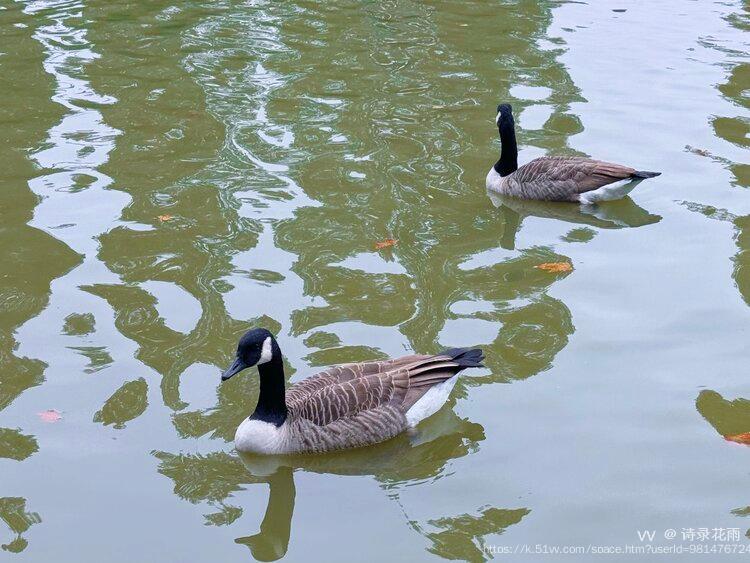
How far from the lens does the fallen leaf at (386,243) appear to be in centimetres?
1045

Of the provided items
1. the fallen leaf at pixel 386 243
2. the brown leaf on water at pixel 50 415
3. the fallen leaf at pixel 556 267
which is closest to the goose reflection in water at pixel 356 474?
the brown leaf on water at pixel 50 415

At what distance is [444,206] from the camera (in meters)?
11.5

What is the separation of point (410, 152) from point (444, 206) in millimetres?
1576

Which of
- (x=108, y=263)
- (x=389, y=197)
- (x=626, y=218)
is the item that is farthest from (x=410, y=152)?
(x=108, y=263)

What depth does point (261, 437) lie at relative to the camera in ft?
24.0

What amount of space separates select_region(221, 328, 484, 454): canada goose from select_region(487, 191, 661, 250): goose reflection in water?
3.57 meters

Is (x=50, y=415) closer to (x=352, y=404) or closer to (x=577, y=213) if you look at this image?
(x=352, y=404)

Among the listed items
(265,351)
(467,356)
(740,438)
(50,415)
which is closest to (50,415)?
(50,415)

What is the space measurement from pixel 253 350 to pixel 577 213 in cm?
537

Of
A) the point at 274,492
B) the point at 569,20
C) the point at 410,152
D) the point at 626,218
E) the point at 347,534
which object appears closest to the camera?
the point at 347,534

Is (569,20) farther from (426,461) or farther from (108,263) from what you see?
(426,461)

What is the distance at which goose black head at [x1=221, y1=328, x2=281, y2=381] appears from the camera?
7199mm

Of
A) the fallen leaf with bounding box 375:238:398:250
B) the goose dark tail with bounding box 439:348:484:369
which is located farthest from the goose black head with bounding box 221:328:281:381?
the fallen leaf with bounding box 375:238:398:250

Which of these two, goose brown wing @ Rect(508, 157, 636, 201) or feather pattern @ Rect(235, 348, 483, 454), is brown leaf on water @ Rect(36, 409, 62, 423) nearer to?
feather pattern @ Rect(235, 348, 483, 454)
